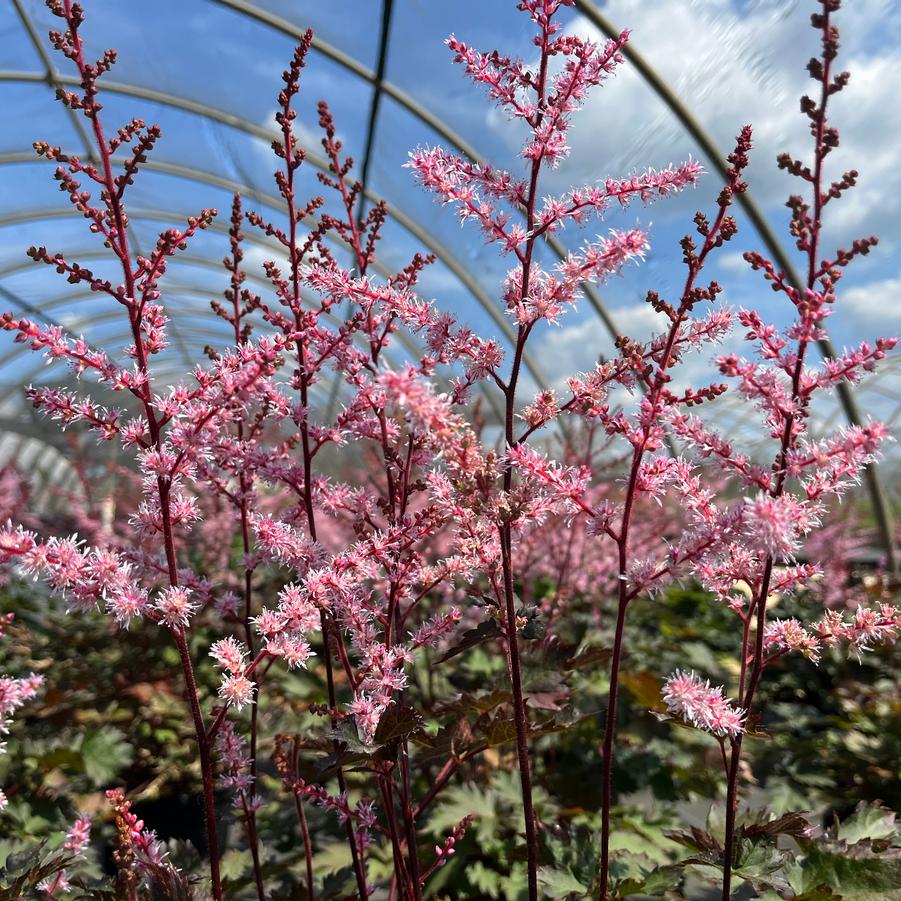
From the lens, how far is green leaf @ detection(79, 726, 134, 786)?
10.6 ft

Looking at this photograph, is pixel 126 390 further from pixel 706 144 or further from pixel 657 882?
pixel 706 144

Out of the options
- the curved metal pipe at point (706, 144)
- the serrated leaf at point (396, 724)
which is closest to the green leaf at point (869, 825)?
the serrated leaf at point (396, 724)

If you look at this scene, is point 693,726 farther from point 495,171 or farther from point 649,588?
point 495,171

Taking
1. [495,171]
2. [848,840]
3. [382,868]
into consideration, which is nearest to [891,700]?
[848,840]

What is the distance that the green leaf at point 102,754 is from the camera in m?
3.23

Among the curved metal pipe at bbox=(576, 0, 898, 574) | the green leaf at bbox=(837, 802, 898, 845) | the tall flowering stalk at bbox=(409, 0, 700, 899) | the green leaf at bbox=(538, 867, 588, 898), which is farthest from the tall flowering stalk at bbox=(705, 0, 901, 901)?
the curved metal pipe at bbox=(576, 0, 898, 574)

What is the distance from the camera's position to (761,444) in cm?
1208

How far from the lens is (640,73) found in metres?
5.44

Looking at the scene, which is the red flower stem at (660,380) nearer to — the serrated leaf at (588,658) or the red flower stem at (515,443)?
the red flower stem at (515,443)

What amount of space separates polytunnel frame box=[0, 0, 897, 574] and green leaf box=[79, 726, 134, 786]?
358 cm

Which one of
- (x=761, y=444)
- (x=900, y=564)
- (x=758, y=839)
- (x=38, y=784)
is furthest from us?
(x=761, y=444)

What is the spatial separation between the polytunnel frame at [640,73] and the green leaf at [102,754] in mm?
3581

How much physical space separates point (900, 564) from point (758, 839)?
708 centimetres

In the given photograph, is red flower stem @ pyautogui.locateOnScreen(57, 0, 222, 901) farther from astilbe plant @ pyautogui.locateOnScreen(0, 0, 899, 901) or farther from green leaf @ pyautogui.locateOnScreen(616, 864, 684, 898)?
green leaf @ pyautogui.locateOnScreen(616, 864, 684, 898)
